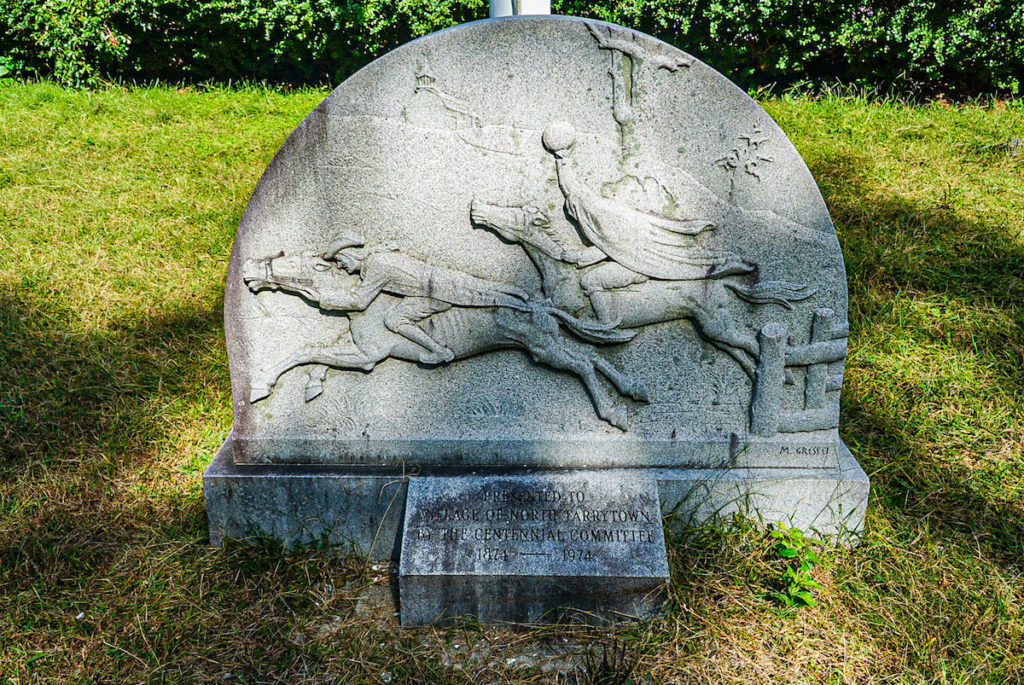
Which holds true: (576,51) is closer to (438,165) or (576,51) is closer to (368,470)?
(438,165)

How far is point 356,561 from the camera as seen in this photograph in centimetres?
305

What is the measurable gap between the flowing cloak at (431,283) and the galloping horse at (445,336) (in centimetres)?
4

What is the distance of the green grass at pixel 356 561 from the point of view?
2605 millimetres

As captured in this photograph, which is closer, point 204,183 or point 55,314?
point 55,314

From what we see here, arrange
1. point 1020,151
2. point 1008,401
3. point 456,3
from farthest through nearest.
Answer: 1. point 456,3
2. point 1020,151
3. point 1008,401

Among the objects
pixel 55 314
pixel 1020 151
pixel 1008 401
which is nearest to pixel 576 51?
pixel 1008 401

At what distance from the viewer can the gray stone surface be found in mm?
2617

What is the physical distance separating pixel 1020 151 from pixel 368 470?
16.8 ft

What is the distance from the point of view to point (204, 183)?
18.6ft

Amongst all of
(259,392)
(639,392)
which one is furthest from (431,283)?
(639,392)

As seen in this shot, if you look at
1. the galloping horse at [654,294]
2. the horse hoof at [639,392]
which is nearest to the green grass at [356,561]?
the horse hoof at [639,392]

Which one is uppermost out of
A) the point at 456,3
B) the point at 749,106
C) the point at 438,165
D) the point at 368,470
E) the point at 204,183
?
the point at 456,3

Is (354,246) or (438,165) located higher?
(438,165)

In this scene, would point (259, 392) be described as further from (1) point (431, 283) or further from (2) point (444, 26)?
(2) point (444, 26)
